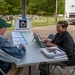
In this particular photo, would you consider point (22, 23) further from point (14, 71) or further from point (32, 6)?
point (32, 6)

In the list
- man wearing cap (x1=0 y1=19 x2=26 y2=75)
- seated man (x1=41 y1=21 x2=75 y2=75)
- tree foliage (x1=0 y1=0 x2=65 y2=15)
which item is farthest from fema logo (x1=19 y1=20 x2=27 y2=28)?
tree foliage (x1=0 y1=0 x2=65 y2=15)

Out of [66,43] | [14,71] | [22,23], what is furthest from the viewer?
[22,23]

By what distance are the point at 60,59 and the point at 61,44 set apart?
840mm

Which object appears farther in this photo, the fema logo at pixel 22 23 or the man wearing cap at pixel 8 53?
the fema logo at pixel 22 23

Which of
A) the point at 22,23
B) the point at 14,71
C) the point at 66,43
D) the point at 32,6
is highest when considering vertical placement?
the point at 32,6

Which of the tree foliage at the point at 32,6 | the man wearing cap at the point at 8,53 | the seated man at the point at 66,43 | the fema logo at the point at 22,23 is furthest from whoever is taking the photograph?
the tree foliage at the point at 32,6

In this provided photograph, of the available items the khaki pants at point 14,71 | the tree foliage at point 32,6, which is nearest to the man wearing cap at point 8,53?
the khaki pants at point 14,71

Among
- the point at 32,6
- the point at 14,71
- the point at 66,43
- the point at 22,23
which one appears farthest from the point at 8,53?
the point at 32,6

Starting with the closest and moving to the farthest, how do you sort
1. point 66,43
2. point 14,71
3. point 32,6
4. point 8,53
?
point 8,53, point 14,71, point 66,43, point 32,6

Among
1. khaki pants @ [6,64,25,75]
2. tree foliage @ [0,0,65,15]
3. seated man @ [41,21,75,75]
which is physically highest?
tree foliage @ [0,0,65,15]

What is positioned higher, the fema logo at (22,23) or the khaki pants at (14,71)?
the fema logo at (22,23)

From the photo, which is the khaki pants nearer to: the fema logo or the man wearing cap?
the man wearing cap

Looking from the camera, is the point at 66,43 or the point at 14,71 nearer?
the point at 14,71

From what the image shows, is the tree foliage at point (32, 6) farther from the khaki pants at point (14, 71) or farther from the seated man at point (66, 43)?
the khaki pants at point (14, 71)
